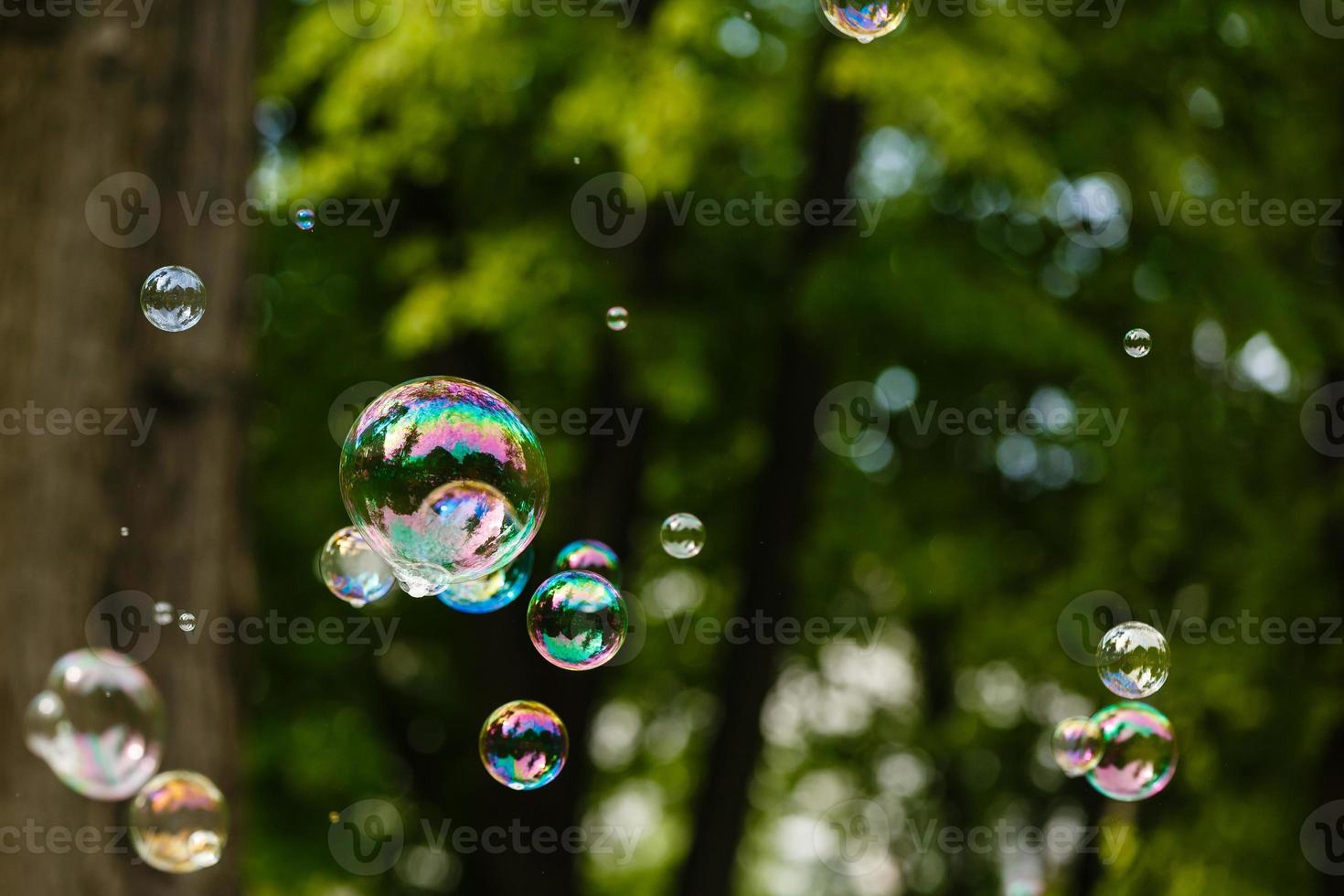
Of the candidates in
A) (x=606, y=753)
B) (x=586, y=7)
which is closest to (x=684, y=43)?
(x=586, y=7)

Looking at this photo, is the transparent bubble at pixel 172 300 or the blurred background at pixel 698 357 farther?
the blurred background at pixel 698 357

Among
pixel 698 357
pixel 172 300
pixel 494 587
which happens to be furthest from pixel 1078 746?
pixel 172 300

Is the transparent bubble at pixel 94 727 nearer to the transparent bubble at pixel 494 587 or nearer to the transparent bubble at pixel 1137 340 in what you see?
the transparent bubble at pixel 494 587

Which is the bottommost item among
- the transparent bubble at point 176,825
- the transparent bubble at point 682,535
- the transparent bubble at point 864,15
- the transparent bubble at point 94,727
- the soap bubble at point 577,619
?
the transparent bubble at point 176,825

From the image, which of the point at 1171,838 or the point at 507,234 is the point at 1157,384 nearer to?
the point at 1171,838

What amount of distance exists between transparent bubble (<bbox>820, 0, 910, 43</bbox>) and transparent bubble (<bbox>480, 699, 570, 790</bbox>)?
2.33 metres

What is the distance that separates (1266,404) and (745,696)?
3.13m

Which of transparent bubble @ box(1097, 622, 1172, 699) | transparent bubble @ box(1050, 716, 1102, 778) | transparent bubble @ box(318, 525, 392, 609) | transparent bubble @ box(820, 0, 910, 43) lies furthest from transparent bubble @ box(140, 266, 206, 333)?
transparent bubble @ box(1050, 716, 1102, 778)

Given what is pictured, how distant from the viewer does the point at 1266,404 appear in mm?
7535

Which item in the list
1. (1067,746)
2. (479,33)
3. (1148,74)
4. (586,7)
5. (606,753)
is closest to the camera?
(1067,746)

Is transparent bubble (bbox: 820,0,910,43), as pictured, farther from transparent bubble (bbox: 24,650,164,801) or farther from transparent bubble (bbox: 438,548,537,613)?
transparent bubble (bbox: 24,650,164,801)

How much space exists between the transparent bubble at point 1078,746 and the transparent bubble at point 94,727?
2858 mm

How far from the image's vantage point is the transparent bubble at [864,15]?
4.39m

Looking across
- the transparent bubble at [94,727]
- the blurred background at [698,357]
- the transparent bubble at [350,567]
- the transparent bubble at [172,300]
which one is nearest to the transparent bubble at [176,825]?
the transparent bubble at [94,727]
